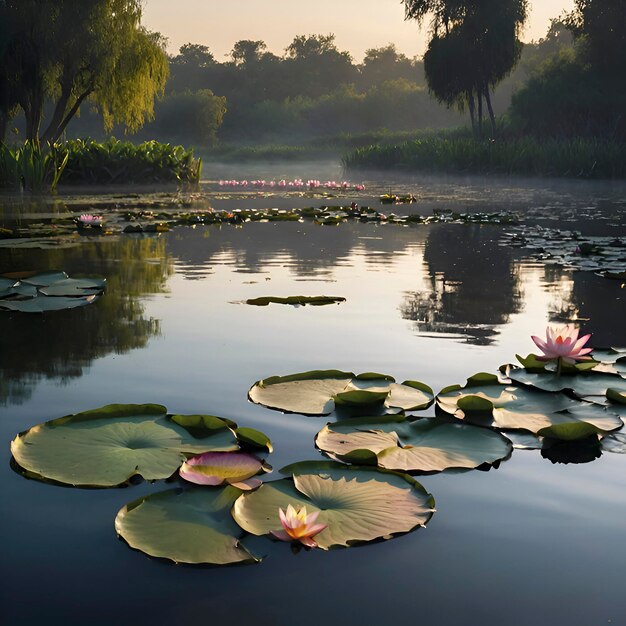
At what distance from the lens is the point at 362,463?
72.6 inches

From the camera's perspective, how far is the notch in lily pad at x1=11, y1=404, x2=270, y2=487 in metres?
1.77

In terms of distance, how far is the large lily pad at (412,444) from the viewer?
72.9 inches

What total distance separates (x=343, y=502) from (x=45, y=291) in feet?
9.23

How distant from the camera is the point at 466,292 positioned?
14.4 feet

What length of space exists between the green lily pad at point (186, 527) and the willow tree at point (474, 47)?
26029mm

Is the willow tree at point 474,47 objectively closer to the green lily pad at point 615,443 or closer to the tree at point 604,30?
the tree at point 604,30

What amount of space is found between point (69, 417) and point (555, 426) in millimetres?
1252

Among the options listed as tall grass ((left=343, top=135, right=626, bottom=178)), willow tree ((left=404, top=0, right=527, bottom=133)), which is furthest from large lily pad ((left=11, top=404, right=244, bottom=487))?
willow tree ((left=404, top=0, right=527, bottom=133))

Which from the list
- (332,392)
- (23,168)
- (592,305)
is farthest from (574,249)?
(23,168)

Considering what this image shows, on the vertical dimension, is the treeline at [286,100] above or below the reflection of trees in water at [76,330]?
above

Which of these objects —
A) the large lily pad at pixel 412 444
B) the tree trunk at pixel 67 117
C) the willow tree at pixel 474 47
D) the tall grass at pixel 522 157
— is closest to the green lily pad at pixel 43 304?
the large lily pad at pixel 412 444

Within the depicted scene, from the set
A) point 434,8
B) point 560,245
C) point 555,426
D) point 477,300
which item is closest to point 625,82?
point 434,8

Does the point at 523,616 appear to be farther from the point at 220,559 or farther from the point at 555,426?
the point at 555,426

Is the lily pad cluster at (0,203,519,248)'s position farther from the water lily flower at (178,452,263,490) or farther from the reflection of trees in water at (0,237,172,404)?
the water lily flower at (178,452,263,490)
